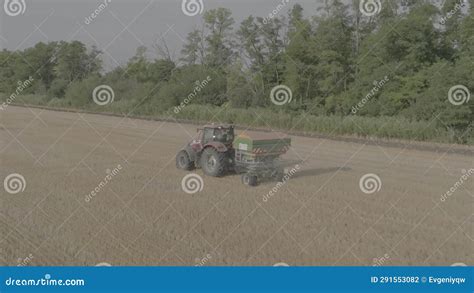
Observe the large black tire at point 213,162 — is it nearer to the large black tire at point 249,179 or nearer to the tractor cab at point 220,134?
the tractor cab at point 220,134

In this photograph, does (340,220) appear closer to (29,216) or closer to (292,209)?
(292,209)

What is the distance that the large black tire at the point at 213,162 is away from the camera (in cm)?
1221

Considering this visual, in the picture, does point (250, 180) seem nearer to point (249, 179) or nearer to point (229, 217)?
point (249, 179)

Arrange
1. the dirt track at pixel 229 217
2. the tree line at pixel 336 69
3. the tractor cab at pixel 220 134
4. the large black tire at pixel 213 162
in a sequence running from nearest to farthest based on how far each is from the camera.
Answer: the dirt track at pixel 229 217
the large black tire at pixel 213 162
the tractor cab at pixel 220 134
the tree line at pixel 336 69

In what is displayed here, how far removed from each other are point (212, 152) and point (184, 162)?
131 cm

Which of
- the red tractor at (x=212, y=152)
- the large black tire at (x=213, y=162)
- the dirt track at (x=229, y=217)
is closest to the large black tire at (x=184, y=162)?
the red tractor at (x=212, y=152)

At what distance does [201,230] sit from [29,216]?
3.19 meters

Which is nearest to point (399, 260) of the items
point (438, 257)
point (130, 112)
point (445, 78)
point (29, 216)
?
point (438, 257)

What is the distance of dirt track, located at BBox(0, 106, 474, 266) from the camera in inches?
280

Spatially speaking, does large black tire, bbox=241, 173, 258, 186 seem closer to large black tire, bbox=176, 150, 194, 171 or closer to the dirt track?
the dirt track

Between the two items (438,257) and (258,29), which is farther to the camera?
(258,29)

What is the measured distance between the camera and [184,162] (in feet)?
44.2

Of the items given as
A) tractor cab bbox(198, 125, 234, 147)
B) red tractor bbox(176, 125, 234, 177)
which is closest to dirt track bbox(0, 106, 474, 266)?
red tractor bbox(176, 125, 234, 177)

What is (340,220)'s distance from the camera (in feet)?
29.0
